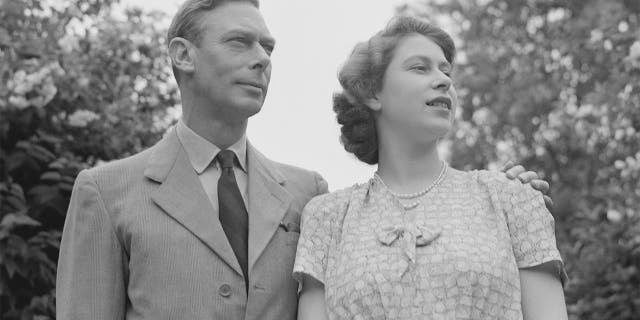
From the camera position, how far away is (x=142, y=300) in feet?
10.8

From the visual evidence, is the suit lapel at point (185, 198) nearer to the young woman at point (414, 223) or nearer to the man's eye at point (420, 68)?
the young woman at point (414, 223)

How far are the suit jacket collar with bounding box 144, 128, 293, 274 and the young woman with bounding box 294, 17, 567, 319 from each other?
0.12 meters

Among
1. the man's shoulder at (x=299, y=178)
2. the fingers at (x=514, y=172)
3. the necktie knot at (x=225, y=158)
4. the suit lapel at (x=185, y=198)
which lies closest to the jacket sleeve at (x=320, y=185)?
the man's shoulder at (x=299, y=178)

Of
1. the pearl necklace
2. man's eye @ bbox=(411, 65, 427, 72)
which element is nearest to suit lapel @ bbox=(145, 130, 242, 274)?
the pearl necklace

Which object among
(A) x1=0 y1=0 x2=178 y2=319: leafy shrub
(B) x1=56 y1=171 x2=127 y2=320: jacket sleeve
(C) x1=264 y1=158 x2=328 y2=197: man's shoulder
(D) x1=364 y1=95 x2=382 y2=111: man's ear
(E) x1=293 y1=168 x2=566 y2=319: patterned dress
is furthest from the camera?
(A) x1=0 y1=0 x2=178 y2=319: leafy shrub

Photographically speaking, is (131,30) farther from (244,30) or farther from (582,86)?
(582,86)

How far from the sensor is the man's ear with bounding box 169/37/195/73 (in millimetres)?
3627

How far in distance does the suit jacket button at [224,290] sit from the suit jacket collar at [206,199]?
0.06 meters

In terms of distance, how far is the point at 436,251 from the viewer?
3.24m

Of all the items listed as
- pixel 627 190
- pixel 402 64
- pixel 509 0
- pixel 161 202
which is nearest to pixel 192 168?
pixel 161 202

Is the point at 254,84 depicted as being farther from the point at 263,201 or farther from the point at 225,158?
the point at 263,201

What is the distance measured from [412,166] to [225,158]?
585 mm

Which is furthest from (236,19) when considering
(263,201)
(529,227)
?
(529,227)

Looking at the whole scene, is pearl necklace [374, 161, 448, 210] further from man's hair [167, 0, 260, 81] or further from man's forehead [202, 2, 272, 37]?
man's hair [167, 0, 260, 81]
